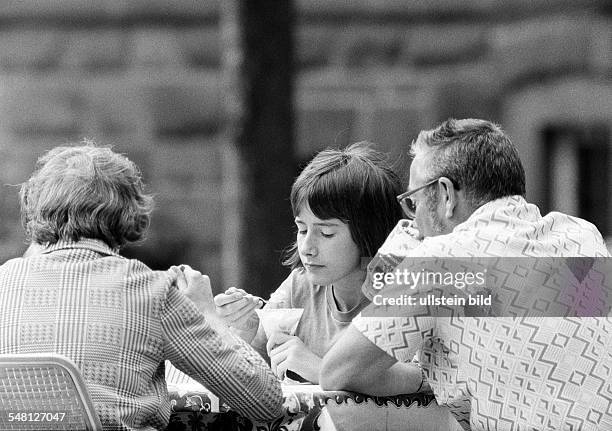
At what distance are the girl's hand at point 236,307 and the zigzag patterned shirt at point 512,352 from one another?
1.47ft

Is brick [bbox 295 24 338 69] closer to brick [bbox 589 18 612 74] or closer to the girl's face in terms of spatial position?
brick [bbox 589 18 612 74]

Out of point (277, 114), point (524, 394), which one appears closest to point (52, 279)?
point (524, 394)

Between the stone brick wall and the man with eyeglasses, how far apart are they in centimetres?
401

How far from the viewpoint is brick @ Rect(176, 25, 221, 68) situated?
6.70 m

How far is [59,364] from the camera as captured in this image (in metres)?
2.17

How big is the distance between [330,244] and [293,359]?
29cm

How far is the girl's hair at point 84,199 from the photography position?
8.03 ft

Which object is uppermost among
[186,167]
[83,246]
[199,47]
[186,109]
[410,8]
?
[410,8]

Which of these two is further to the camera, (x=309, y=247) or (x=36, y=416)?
(x=309, y=247)

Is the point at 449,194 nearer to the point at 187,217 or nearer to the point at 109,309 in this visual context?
the point at 109,309

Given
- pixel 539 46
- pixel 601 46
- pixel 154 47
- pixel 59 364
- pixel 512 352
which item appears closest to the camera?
pixel 59 364

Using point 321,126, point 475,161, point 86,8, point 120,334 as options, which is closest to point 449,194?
point 475,161

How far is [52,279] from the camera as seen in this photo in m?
2.36

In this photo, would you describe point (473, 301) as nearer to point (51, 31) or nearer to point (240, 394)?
point (240, 394)
